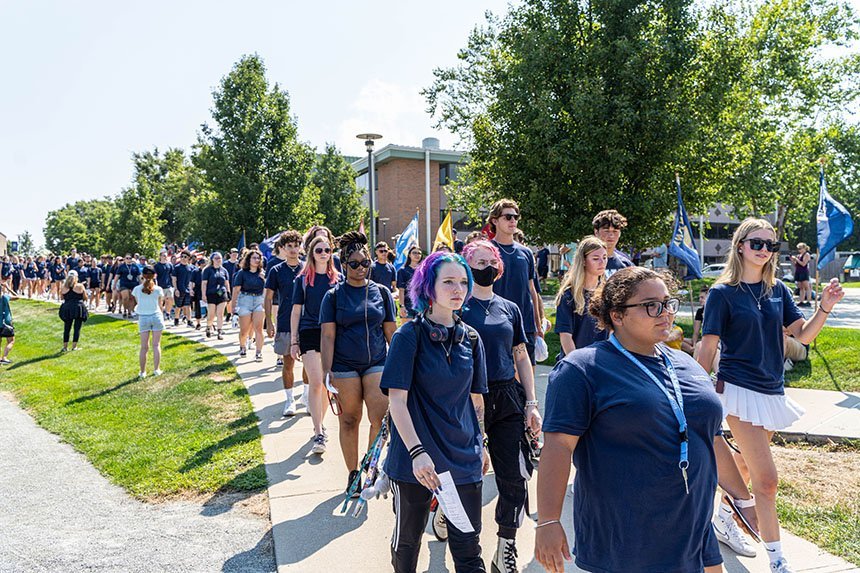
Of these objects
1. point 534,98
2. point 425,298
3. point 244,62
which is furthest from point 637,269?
point 244,62

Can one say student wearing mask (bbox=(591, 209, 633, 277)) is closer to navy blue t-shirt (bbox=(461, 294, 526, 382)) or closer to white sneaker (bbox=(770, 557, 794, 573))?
navy blue t-shirt (bbox=(461, 294, 526, 382))

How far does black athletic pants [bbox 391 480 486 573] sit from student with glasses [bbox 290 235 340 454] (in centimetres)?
300

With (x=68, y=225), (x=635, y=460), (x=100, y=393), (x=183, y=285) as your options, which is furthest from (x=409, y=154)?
(x=68, y=225)

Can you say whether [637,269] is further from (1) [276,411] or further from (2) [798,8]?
(2) [798,8]

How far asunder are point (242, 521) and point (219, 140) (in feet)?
80.9

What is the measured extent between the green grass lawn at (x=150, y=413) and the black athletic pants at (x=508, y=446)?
2.46 m

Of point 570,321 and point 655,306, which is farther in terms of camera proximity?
point 570,321

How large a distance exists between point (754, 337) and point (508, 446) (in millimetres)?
1630

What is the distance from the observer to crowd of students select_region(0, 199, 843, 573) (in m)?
2.17

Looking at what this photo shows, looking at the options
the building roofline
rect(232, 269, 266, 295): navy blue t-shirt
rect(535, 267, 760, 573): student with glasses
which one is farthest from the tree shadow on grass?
the building roofline

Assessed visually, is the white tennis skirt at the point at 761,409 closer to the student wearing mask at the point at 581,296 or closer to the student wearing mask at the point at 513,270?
the student wearing mask at the point at 581,296

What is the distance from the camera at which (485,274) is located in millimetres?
3885

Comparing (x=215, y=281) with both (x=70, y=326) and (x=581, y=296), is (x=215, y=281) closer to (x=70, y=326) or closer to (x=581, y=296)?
(x=70, y=326)

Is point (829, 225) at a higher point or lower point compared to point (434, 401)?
higher
